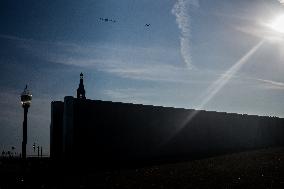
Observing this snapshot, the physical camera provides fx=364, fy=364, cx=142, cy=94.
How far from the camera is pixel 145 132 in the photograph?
100ft

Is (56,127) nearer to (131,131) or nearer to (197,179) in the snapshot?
(131,131)

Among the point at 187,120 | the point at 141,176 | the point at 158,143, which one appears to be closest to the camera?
the point at 141,176

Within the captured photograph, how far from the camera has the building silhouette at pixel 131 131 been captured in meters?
27.2

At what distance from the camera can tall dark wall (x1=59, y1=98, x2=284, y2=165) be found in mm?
27234

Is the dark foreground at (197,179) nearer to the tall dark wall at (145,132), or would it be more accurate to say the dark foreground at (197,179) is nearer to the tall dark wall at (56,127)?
the tall dark wall at (145,132)

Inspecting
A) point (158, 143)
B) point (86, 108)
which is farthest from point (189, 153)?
point (86, 108)

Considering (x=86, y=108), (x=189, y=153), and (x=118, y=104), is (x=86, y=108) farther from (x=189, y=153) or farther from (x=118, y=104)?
(x=189, y=153)

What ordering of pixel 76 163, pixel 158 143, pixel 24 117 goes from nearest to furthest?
pixel 24 117
pixel 76 163
pixel 158 143

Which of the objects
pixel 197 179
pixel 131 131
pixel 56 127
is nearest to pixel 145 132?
pixel 131 131

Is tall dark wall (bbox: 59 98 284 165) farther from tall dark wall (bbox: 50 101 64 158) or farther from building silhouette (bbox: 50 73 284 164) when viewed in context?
tall dark wall (bbox: 50 101 64 158)

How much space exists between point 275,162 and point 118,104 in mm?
14016

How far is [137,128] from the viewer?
30.1m

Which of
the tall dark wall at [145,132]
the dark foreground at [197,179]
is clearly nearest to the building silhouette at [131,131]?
→ the tall dark wall at [145,132]

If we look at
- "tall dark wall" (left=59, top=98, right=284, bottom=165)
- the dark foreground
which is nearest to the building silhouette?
"tall dark wall" (left=59, top=98, right=284, bottom=165)
